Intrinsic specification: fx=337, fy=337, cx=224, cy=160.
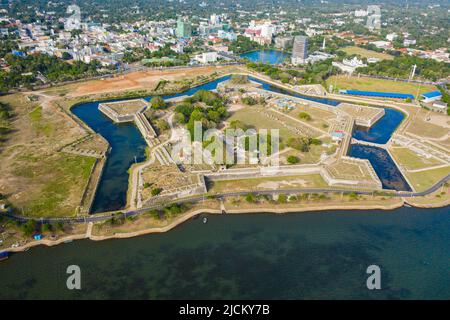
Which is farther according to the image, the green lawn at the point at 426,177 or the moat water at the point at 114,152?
the green lawn at the point at 426,177

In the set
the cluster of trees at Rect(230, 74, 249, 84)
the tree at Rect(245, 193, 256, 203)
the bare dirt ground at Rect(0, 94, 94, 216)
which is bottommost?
the tree at Rect(245, 193, 256, 203)

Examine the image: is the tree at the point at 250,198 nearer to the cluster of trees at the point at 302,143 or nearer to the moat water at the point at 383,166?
the cluster of trees at the point at 302,143

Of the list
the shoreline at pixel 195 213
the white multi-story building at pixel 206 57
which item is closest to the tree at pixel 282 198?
the shoreline at pixel 195 213

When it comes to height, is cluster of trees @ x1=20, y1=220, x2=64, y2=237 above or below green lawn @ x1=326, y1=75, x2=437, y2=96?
below

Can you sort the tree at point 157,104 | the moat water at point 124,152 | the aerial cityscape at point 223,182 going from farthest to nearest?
the tree at point 157,104
the moat water at point 124,152
the aerial cityscape at point 223,182

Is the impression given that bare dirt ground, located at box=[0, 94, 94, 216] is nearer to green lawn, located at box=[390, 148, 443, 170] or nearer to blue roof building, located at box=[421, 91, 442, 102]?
green lawn, located at box=[390, 148, 443, 170]

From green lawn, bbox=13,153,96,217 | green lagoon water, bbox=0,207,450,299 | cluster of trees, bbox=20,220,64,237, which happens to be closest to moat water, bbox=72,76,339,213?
green lawn, bbox=13,153,96,217
